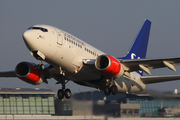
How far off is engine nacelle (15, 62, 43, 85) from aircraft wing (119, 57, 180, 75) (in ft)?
25.5

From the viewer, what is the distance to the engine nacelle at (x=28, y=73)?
83.1 feet

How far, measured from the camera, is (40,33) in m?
20.5

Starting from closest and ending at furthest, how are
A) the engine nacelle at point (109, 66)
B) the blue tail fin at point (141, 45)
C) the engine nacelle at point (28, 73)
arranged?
the engine nacelle at point (109, 66), the engine nacelle at point (28, 73), the blue tail fin at point (141, 45)

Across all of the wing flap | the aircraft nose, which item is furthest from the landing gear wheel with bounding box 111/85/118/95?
the aircraft nose

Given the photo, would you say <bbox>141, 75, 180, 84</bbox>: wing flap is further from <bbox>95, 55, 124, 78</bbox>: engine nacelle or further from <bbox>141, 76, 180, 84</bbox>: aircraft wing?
<bbox>95, 55, 124, 78</bbox>: engine nacelle

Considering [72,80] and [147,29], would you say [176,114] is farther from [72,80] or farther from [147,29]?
[72,80]

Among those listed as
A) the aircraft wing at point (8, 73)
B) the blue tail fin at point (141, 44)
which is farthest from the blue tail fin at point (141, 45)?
the aircraft wing at point (8, 73)

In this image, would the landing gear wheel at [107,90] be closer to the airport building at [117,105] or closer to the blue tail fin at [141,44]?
the airport building at [117,105]

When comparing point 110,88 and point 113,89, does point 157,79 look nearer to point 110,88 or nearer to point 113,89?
point 113,89

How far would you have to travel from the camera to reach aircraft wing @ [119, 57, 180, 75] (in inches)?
913

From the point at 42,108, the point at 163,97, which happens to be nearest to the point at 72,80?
the point at 163,97

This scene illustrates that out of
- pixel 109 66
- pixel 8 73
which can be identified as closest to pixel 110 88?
pixel 109 66

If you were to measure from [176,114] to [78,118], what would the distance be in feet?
35.7

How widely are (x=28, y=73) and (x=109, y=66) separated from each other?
7.67 metres
